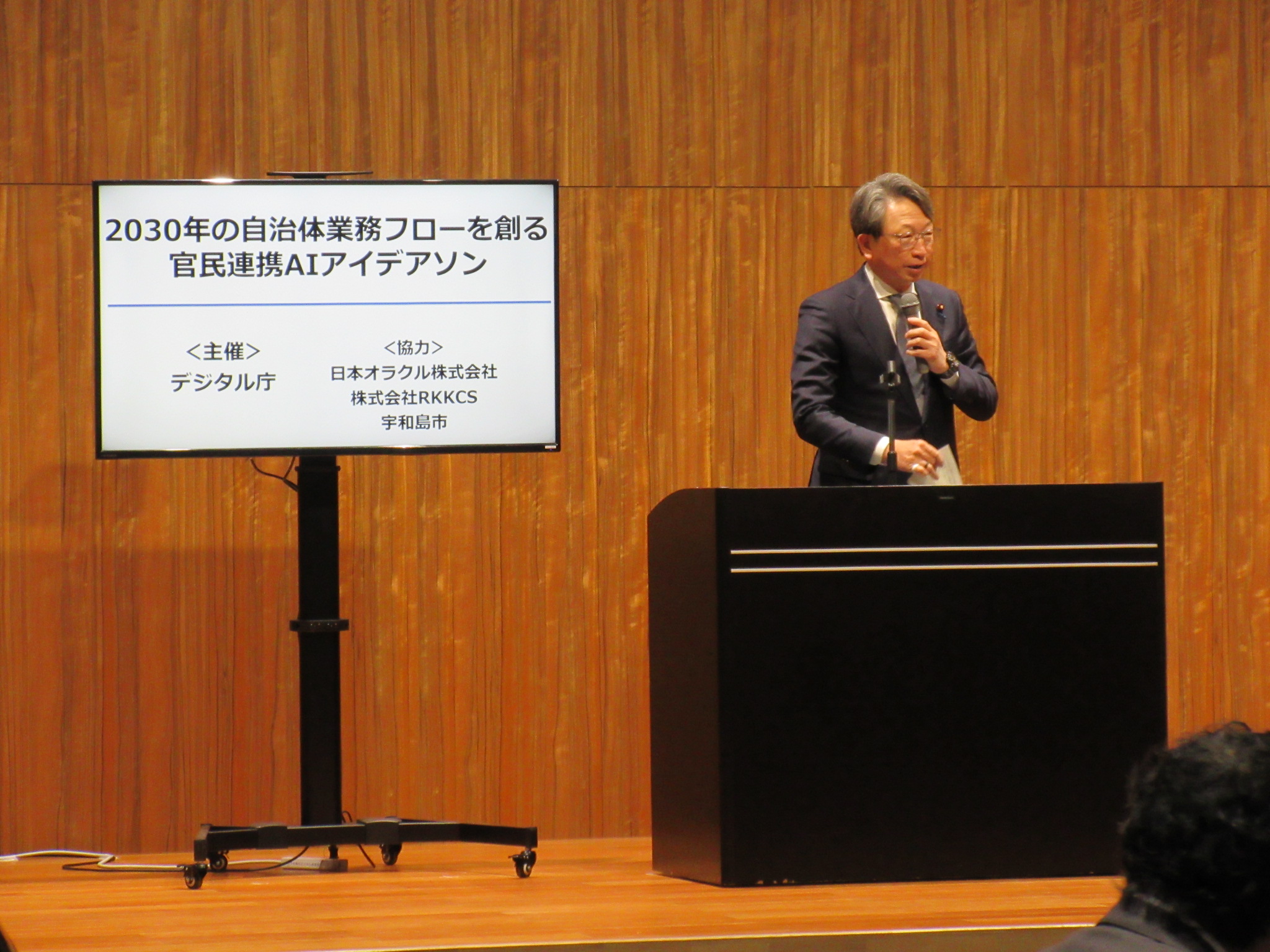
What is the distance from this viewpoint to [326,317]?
3738 millimetres

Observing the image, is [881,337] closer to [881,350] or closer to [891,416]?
[881,350]

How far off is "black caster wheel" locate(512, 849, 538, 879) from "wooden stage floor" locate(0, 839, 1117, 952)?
30 mm

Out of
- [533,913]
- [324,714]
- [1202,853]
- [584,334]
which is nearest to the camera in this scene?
[1202,853]

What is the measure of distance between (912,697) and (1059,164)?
218 centimetres

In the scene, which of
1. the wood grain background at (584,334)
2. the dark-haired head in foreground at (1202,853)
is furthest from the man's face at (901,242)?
the dark-haired head in foreground at (1202,853)

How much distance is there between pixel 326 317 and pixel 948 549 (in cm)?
151

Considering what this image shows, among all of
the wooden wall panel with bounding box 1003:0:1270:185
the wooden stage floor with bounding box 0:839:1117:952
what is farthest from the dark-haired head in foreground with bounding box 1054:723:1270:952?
the wooden wall panel with bounding box 1003:0:1270:185

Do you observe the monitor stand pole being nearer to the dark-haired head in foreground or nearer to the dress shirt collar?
the dress shirt collar

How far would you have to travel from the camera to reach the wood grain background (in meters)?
4.45

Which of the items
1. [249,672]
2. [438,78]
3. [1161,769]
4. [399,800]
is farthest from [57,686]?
[1161,769]

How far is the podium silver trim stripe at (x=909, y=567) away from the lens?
3119mm

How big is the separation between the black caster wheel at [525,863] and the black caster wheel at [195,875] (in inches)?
25.5

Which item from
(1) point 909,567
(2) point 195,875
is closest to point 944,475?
(1) point 909,567

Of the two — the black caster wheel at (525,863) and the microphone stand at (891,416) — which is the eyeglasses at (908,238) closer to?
the microphone stand at (891,416)
